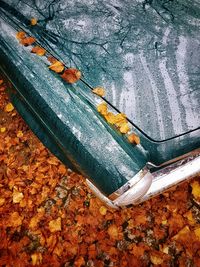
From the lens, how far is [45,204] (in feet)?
8.47

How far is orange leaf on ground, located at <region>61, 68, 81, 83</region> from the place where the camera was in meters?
1.76

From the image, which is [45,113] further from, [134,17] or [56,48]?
[134,17]

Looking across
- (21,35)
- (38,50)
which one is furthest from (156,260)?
(21,35)

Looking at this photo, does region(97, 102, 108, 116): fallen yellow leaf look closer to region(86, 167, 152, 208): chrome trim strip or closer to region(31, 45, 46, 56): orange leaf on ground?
region(86, 167, 152, 208): chrome trim strip

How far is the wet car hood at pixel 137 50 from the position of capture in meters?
1.66

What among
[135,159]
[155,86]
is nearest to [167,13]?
[155,86]

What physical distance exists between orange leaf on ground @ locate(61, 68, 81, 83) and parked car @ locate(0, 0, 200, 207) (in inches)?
0.4

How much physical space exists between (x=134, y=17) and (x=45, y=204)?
1817 millimetres

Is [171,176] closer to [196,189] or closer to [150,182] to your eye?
[150,182]

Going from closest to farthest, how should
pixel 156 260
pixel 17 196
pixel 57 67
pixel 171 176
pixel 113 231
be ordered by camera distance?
pixel 57 67, pixel 171 176, pixel 156 260, pixel 113 231, pixel 17 196

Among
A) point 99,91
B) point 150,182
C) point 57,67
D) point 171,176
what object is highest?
point 57,67

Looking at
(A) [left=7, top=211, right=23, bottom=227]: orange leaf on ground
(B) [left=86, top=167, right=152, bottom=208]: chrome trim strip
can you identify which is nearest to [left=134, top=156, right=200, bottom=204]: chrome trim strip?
(B) [left=86, top=167, right=152, bottom=208]: chrome trim strip

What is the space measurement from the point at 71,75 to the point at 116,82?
12.0 inches

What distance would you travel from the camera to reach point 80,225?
2.44 m
